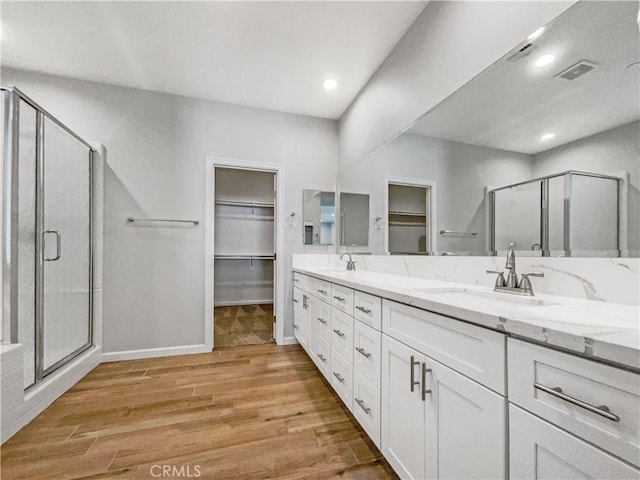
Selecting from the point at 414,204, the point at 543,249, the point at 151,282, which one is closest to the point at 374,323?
the point at 543,249

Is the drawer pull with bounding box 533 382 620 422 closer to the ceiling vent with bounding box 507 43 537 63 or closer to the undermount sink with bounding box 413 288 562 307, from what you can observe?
the undermount sink with bounding box 413 288 562 307

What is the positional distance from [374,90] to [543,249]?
6.47 ft

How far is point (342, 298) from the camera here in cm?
178

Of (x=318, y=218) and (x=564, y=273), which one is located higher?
(x=318, y=218)

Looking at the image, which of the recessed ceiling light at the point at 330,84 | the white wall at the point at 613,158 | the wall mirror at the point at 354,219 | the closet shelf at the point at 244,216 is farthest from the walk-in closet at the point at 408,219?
the closet shelf at the point at 244,216

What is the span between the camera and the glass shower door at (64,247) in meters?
2.01

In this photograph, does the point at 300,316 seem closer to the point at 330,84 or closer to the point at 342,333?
the point at 342,333

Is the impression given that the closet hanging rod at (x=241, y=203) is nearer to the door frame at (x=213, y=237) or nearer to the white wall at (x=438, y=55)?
the door frame at (x=213, y=237)

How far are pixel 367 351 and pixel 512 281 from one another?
29.8 inches

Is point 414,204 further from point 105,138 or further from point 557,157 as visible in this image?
point 105,138

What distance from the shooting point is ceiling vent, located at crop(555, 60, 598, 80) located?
101cm

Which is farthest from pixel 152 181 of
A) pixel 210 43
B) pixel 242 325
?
pixel 242 325

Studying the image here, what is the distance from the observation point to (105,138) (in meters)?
2.69

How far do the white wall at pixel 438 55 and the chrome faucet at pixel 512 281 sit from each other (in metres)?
0.96
